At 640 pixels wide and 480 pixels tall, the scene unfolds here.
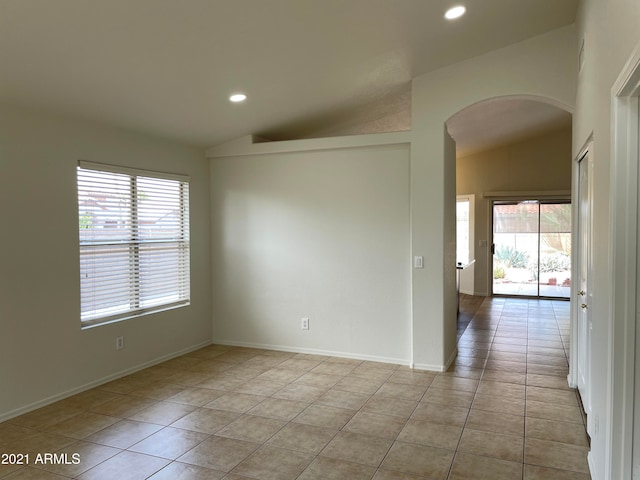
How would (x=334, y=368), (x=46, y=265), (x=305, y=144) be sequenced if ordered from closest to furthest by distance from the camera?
1. (x=46, y=265)
2. (x=334, y=368)
3. (x=305, y=144)

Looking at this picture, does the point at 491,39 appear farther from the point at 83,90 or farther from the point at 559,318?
the point at 559,318

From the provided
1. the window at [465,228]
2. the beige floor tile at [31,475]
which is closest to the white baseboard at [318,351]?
the beige floor tile at [31,475]

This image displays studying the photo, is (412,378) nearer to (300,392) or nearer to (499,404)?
(499,404)

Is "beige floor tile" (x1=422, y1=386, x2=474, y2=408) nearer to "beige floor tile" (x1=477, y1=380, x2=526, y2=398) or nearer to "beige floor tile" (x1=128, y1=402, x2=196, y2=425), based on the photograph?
"beige floor tile" (x1=477, y1=380, x2=526, y2=398)

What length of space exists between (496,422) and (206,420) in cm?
222

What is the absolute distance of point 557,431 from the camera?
3410mm

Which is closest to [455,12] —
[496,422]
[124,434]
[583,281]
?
[583,281]

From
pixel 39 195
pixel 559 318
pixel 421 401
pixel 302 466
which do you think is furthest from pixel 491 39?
pixel 559 318

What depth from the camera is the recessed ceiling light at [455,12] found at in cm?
350

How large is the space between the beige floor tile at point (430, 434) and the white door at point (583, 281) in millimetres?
1107

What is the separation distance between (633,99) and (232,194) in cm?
452

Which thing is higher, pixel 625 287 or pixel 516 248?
pixel 625 287

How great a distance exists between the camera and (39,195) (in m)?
3.83

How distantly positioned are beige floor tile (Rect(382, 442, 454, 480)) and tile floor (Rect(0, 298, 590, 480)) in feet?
0.04
